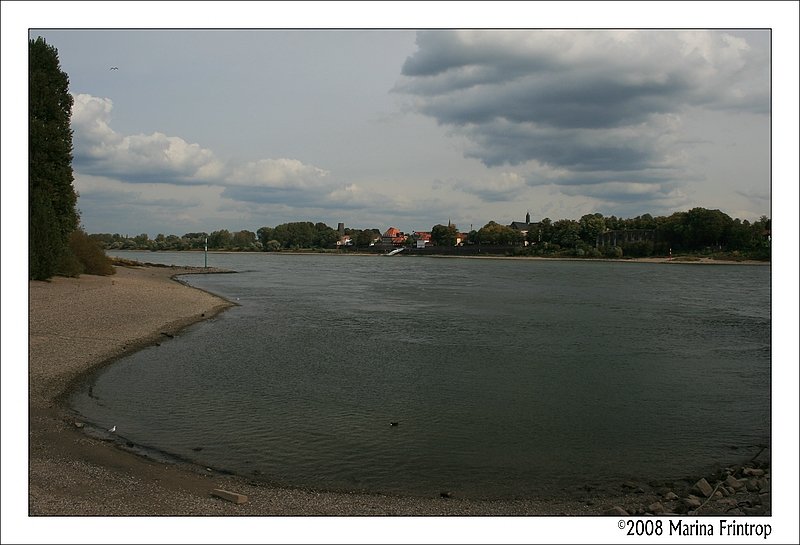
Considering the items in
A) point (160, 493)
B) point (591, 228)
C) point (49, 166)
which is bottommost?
point (160, 493)

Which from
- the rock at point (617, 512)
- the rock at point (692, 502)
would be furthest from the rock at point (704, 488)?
the rock at point (617, 512)

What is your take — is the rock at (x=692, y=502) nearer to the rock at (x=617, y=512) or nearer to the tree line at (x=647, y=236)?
the rock at (x=617, y=512)

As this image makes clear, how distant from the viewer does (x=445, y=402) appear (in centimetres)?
1578

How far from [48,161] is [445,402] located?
31.6m

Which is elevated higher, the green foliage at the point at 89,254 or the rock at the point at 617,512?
the green foliage at the point at 89,254

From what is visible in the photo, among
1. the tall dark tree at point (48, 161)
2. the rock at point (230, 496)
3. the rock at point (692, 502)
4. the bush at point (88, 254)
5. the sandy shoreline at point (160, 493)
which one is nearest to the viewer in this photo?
the sandy shoreline at point (160, 493)

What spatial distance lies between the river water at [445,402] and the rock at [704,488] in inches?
→ 38.1

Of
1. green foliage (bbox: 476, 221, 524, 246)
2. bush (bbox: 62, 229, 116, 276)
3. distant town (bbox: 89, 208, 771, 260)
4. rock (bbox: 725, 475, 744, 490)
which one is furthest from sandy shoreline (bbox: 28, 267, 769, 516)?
green foliage (bbox: 476, 221, 524, 246)

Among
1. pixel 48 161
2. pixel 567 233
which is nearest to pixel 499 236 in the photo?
pixel 567 233

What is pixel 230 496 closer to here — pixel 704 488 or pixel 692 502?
pixel 692 502

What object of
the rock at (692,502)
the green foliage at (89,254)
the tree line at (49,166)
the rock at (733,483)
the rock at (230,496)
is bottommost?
the rock at (733,483)

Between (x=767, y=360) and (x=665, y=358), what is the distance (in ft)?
10.7

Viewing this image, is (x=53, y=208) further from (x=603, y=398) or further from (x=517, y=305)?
(x=603, y=398)

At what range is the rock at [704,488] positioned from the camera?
384 inches
